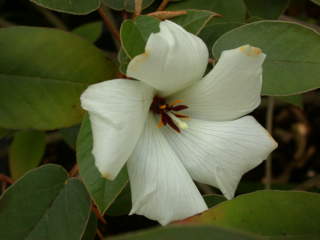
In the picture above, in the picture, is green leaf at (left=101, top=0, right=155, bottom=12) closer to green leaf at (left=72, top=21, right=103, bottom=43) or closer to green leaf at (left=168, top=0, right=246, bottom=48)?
green leaf at (left=168, top=0, right=246, bottom=48)

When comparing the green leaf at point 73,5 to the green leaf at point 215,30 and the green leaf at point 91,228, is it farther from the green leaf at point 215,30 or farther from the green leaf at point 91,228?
the green leaf at point 91,228

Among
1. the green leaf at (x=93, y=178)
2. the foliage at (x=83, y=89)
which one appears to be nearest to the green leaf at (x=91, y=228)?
the foliage at (x=83, y=89)

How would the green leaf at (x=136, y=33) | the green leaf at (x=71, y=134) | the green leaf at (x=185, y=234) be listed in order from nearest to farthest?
the green leaf at (x=185, y=234)
the green leaf at (x=136, y=33)
the green leaf at (x=71, y=134)

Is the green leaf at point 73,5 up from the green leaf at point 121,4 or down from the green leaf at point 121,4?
Result: up

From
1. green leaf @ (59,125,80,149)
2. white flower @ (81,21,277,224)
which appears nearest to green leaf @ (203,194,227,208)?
white flower @ (81,21,277,224)

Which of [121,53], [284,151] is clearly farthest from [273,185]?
[121,53]

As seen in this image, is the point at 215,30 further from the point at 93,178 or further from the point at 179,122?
the point at 93,178

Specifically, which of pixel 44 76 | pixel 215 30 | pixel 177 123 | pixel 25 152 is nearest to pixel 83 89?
pixel 44 76
